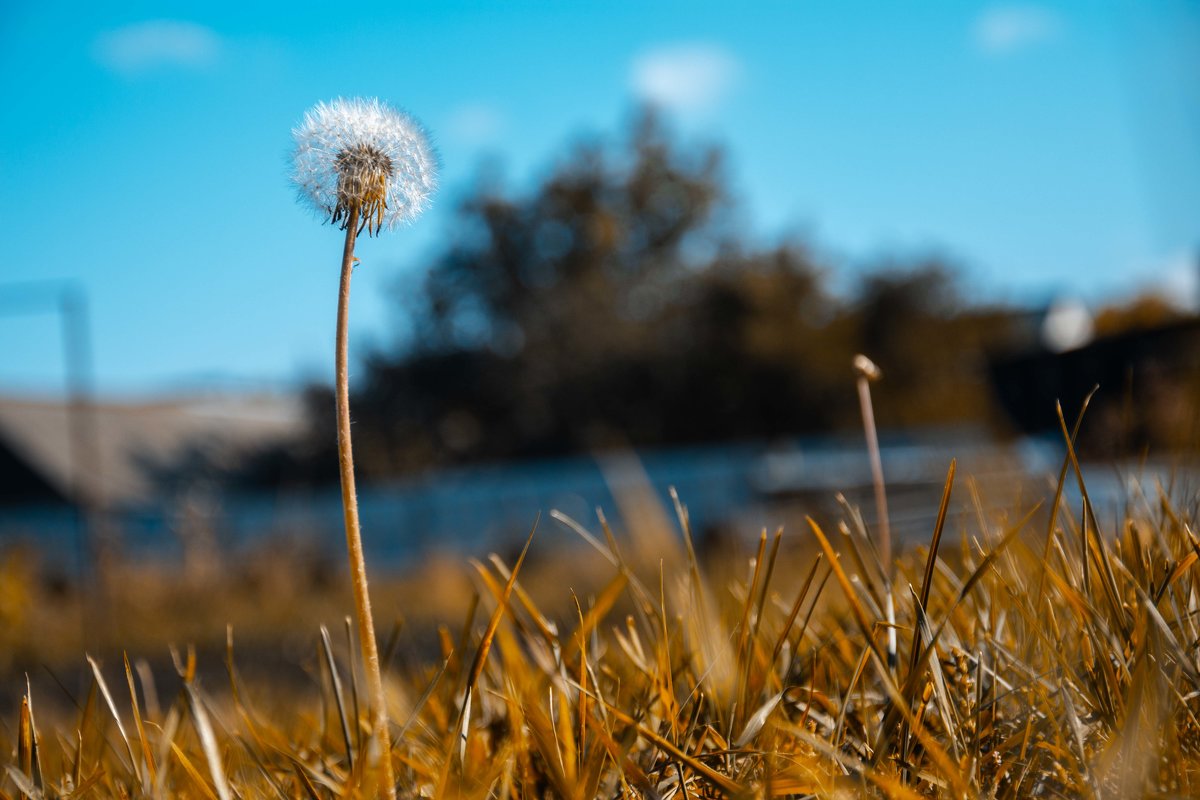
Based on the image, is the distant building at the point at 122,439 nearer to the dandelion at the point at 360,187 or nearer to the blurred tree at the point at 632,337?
the blurred tree at the point at 632,337

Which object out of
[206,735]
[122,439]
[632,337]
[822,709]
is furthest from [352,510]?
[122,439]

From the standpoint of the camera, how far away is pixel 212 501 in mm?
23609

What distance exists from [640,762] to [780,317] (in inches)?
968

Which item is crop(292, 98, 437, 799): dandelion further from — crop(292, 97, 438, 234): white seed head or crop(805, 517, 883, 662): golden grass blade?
crop(805, 517, 883, 662): golden grass blade

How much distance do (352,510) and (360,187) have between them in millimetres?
295

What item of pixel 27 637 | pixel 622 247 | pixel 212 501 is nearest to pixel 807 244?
pixel 622 247

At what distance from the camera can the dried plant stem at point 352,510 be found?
0.81 metres

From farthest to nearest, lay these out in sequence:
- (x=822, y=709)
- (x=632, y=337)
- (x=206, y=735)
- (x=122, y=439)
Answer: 1. (x=122, y=439)
2. (x=632, y=337)
3. (x=822, y=709)
4. (x=206, y=735)

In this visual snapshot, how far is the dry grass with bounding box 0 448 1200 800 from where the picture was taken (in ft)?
2.71

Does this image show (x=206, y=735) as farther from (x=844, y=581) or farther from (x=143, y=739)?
(x=844, y=581)

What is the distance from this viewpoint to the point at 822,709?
1.15 m

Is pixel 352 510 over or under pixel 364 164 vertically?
under

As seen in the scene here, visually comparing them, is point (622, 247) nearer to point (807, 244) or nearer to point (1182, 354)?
point (807, 244)

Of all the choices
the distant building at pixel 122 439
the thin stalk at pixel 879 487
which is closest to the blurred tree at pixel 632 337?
the distant building at pixel 122 439
